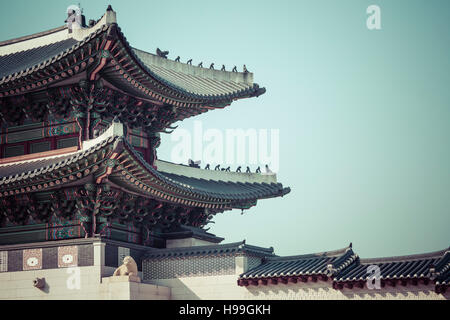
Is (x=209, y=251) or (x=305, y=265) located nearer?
(x=305, y=265)

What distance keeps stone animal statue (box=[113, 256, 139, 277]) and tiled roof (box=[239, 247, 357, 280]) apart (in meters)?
3.88

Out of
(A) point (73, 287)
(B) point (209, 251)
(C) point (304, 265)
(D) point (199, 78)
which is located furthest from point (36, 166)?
(C) point (304, 265)

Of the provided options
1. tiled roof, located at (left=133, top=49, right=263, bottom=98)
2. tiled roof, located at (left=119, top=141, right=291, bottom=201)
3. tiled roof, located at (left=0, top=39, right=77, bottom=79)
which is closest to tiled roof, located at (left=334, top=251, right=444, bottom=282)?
tiled roof, located at (left=119, top=141, right=291, bottom=201)

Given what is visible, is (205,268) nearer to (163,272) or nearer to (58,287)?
(163,272)

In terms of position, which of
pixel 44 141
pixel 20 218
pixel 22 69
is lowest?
pixel 20 218

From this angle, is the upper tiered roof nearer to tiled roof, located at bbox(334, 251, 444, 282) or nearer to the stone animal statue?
the stone animal statue

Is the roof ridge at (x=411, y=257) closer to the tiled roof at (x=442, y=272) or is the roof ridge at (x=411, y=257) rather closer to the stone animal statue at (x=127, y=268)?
the tiled roof at (x=442, y=272)

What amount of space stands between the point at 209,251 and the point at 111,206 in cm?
399

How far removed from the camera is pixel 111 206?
28906 mm

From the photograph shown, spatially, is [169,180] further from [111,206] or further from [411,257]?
[411,257]

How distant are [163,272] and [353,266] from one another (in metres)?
7.13

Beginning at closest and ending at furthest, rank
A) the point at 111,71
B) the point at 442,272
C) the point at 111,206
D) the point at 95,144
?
the point at 442,272 → the point at 95,144 → the point at 111,206 → the point at 111,71
